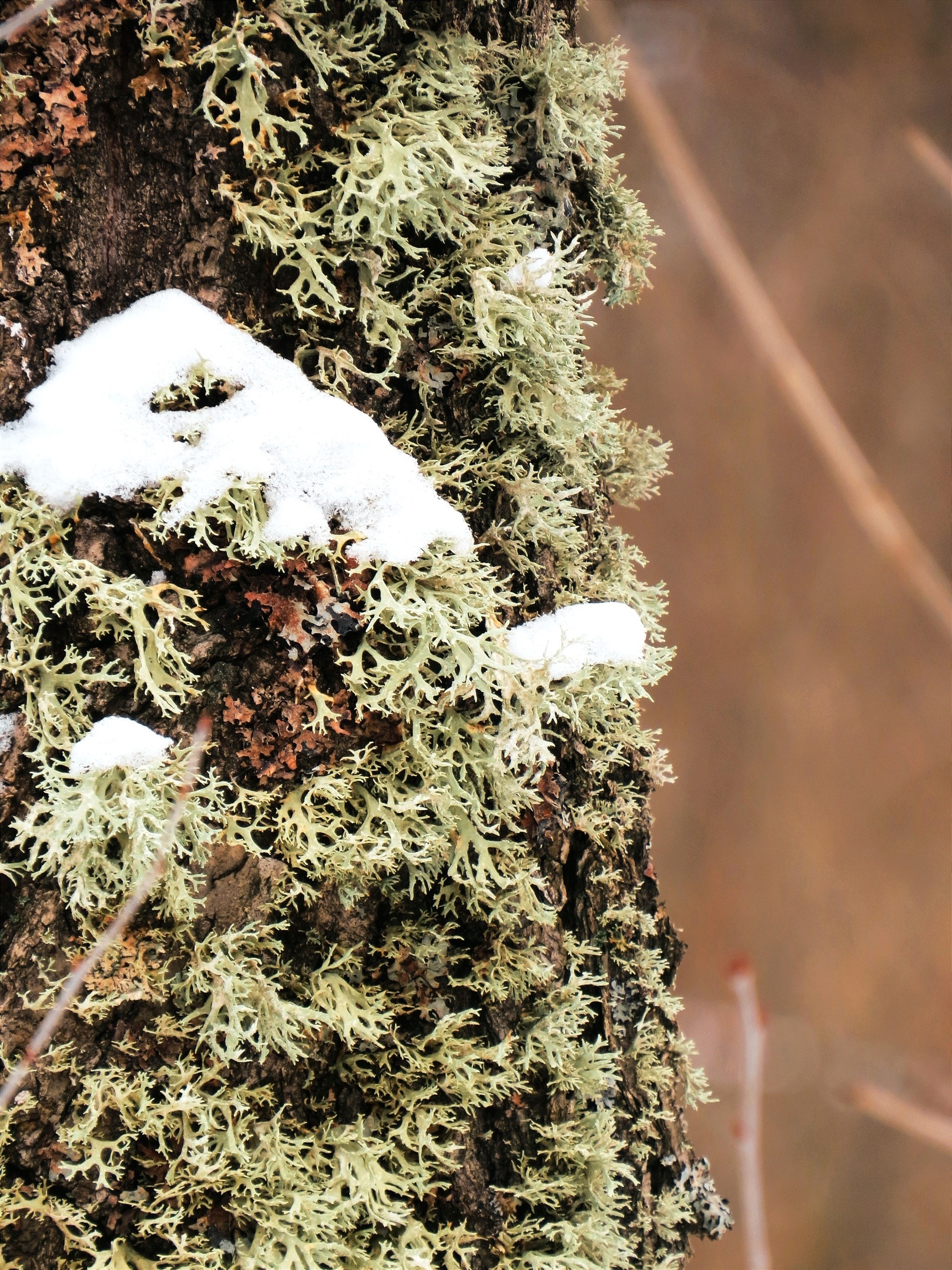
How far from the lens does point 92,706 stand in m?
0.61

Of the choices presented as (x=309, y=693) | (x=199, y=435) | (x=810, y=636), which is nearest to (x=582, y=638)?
(x=309, y=693)

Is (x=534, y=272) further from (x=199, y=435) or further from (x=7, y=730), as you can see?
(x=7, y=730)

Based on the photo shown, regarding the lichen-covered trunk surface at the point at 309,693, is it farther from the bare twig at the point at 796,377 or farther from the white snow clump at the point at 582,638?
the bare twig at the point at 796,377

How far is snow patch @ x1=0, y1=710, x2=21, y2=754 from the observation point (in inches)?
23.6

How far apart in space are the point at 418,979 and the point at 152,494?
0.42 metres

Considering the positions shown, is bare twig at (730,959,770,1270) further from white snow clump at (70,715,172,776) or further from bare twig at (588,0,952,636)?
white snow clump at (70,715,172,776)

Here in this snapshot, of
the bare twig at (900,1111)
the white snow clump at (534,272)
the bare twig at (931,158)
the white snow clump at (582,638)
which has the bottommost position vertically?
the bare twig at (900,1111)

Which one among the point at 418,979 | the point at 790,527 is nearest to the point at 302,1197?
the point at 418,979

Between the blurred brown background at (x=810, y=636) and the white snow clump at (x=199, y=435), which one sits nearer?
the white snow clump at (x=199, y=435)

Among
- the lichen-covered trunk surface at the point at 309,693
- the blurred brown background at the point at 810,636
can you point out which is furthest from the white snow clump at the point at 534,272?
the blurred brown background at the point at 810,636

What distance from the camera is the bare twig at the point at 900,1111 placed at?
0.25 metres

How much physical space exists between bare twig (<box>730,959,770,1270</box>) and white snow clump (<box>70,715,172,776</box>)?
466mm

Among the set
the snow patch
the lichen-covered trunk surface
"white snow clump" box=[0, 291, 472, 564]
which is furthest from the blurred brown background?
the snow patch

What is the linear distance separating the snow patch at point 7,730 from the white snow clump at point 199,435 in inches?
5.9
